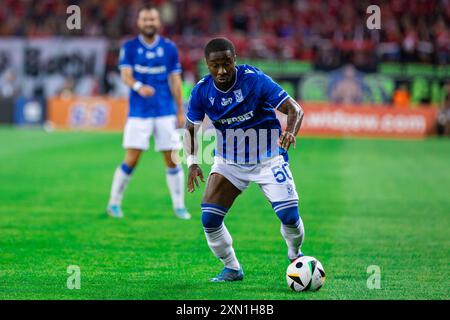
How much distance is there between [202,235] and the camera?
10383 mm

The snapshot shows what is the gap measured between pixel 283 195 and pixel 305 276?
716mm

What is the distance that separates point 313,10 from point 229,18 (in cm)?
317

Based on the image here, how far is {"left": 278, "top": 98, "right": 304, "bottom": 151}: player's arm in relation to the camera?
7.14 meters

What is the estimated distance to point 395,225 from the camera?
11.3 m

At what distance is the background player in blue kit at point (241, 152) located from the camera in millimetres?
7566

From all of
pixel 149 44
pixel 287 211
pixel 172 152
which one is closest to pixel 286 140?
pixel 287 211

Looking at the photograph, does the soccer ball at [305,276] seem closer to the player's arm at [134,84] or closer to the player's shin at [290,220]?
the player's shin at [290,220]

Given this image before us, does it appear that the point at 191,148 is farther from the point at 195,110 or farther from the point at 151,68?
the point at 151,68

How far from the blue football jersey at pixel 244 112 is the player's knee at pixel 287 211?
0.46 meters

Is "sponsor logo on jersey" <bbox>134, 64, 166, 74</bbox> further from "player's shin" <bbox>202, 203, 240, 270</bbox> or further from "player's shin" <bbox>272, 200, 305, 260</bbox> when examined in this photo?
"player's shin" <bbox>272, 200, 305, 260</bbox>

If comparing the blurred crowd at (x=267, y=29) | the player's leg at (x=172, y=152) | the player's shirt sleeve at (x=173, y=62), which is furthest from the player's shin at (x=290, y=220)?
the blurred crowd at (x=267, y=29)

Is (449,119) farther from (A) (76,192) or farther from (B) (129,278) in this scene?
(B) (129,278)

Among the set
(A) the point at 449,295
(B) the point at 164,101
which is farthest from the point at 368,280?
(B) the point at 164,101

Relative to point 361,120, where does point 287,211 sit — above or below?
below
